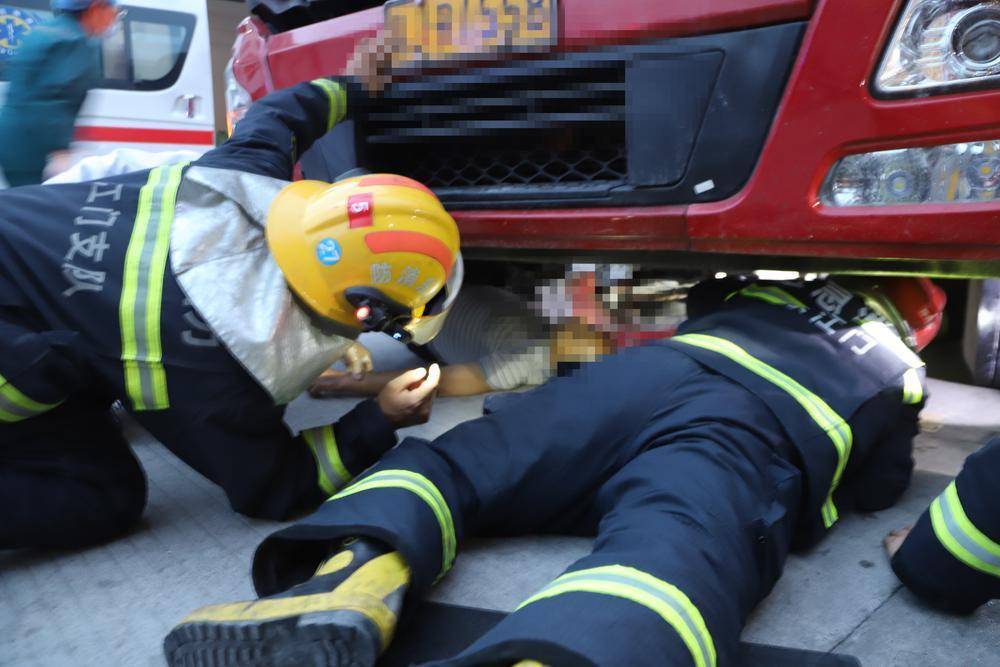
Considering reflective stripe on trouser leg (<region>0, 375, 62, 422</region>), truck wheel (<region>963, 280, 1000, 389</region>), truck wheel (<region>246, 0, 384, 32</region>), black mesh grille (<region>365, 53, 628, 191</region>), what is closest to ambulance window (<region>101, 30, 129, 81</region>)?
truck wheel (<region>246, 0, 384, 32</region>)

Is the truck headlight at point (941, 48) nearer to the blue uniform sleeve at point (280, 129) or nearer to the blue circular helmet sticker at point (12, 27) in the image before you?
the blue uniform sleeve at point (280, 129)

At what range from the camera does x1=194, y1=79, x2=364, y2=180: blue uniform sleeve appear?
1764 mm

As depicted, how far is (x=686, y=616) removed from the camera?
3.50 ft

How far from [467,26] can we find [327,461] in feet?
3.57

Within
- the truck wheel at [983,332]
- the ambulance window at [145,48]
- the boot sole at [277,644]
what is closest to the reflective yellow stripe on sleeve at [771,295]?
the truck wheel at [983,332]

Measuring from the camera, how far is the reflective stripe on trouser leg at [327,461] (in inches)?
69.7

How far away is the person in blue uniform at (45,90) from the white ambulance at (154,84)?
66.7 inches

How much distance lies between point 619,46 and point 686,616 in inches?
51.0

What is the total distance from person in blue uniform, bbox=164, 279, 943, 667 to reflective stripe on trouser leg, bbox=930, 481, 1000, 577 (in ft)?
0.73

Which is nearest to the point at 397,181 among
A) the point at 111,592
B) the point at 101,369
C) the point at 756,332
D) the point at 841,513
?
the point at 101,369

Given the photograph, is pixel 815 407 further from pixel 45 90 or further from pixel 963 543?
pixel 45 90

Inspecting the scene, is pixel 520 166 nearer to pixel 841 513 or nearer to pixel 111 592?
pixel 841 513

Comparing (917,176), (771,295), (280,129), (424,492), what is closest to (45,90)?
(280,129)

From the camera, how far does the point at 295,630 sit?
3.60ft
